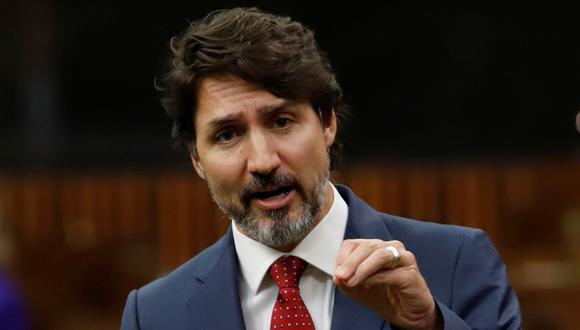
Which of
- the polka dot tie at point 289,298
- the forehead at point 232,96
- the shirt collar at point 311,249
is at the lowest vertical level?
the polka dot tie at point 289,298

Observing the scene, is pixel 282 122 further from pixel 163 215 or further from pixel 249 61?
pixel 163 215

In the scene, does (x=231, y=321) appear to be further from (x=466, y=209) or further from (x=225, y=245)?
(x=466, y=209)

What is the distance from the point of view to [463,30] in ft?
18.4

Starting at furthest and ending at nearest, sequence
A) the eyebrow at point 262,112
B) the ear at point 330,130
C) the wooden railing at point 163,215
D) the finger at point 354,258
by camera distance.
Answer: the wooden railing at point 163,215, the ear at point 330,130, the eyebrow at point 262,112, the finger at point 354,258

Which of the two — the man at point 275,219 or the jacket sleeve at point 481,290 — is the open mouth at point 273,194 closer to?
the man at point 275,219

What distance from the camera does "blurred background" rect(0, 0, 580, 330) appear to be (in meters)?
5.32

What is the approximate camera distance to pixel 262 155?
214 centimetres

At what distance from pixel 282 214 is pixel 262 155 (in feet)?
0.38

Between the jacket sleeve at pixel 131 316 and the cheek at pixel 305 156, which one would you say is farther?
the jacket sleeve at pixel 131 316

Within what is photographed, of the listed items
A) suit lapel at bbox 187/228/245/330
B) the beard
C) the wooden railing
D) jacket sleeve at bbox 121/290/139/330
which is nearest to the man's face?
the beard

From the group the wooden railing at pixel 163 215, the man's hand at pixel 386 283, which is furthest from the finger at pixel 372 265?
the wooden railing at pixel 163 215

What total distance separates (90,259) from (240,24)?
3.47 metres

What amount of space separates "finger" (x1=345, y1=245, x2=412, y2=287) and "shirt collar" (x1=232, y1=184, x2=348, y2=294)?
0.36m

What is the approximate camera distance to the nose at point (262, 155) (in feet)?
7.02
